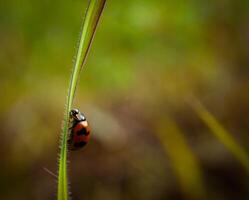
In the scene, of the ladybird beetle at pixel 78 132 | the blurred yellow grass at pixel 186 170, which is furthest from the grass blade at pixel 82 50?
the blurred yellow grass at pixel 186 170

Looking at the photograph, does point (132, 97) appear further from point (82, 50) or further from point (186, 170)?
point (82, 50)

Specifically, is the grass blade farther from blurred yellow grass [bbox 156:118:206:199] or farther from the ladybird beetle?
blurred yellow grass [bbox 156:118:206:199]

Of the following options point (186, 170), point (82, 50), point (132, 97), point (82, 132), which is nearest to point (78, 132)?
point (82, 132)

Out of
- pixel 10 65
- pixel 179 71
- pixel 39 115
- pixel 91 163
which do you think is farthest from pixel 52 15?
pixel 179 71

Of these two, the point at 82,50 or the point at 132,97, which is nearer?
the point at 82,50

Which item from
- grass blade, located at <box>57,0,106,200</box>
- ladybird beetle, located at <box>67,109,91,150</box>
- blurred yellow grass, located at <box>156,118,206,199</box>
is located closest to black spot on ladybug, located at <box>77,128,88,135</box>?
ladybird beetle, located at <box>67,109,91,150</box>

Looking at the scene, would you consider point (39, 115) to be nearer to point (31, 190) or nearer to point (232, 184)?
point (31, 190)
